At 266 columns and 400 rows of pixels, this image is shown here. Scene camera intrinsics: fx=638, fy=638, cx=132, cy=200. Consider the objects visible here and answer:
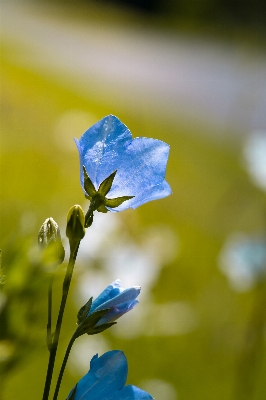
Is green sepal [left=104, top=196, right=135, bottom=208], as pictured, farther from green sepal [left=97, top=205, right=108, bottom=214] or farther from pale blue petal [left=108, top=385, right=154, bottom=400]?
pale blue petal [left=108, top=385, right=154, bottom=400]

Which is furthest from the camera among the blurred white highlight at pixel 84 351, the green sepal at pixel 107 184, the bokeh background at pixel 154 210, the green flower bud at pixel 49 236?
the blurred white highlight at pixel 84 351

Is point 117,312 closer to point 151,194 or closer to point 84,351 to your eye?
point 151,194

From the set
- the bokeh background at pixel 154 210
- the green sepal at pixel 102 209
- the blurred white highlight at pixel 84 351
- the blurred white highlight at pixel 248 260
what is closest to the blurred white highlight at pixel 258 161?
the bokeh background at pixel 154 210

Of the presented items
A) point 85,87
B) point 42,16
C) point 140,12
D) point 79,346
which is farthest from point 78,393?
point 140,12

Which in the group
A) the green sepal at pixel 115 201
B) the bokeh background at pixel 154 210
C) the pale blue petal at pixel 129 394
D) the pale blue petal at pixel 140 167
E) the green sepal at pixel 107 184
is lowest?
the bokeh background at pixel 154 210

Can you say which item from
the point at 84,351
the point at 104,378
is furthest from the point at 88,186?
the point at 84,351

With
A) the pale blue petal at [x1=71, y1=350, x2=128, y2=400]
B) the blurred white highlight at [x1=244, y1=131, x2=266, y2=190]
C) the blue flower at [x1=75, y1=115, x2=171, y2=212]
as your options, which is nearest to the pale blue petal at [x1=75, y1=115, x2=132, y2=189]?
the blue flower at [x1=75, y1=115, x2=171, y2=212]

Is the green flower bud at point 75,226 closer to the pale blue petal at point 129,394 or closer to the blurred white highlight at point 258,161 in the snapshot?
the pale blue petal at point 129,394
